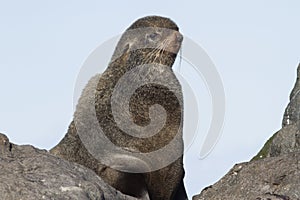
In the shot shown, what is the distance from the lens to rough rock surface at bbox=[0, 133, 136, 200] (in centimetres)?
791

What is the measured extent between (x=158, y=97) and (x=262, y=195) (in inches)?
120

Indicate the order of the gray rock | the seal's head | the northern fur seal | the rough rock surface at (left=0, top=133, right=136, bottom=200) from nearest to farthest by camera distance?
the rough rock surface at (left=0, top=133, right=136, bottom=200) < the northern fur seal < the seal's head < the gray rock

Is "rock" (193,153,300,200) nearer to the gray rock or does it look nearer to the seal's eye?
the seal's eye

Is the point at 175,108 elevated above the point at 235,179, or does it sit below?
above

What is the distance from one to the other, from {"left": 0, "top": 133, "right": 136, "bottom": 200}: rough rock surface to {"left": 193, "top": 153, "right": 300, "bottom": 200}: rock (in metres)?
1.80

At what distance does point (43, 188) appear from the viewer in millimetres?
7984

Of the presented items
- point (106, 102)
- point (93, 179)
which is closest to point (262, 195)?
point (93, 179)

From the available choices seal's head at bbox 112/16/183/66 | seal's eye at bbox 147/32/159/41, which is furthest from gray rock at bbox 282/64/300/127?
seal's eye at bbox 147/32/159/41

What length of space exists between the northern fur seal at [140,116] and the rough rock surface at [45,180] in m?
3.34

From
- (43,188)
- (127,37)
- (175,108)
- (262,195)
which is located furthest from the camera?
(127,37)

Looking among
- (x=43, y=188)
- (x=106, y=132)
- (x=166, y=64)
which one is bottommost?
(x=43, y=188)

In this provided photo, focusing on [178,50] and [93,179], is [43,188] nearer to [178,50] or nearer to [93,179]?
[93,179]

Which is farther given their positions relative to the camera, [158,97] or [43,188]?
[158,97]

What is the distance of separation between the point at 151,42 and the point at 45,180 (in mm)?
5192
